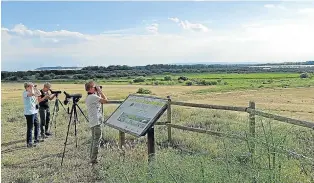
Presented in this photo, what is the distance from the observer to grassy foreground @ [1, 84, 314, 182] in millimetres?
3010

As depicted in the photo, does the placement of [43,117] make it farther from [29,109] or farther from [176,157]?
[176,157]

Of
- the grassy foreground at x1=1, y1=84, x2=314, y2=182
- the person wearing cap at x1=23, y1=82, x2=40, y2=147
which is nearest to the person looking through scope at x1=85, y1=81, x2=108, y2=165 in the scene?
the grassy foreground at x1=1, y1=84, x2=314, y2=182

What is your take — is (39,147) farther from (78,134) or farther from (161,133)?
(161,133)

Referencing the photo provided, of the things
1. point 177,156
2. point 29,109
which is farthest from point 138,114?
point 29,109

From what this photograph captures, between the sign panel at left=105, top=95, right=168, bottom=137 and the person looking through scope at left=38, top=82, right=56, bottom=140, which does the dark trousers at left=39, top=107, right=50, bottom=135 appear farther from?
the sign panel at left=105, top=95, right=168, bottom=137

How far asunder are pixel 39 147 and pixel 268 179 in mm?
7800

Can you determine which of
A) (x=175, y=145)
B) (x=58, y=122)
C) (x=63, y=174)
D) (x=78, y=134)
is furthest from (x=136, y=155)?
(x=58, y=122)

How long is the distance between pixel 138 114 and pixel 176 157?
3.27 metres

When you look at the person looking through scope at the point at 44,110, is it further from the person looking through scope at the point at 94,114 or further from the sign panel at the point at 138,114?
the sign panel at the point at 138,114

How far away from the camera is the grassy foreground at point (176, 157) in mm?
3010

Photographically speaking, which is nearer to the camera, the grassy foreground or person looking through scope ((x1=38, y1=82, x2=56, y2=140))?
the grassy foreground

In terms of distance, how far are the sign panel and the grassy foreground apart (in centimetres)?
46

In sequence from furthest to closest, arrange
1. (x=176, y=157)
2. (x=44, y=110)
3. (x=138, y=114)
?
(x=44, y=110)
(x=138, y=114)
(x=176, y=157)

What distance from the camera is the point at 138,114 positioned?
6891 mm
